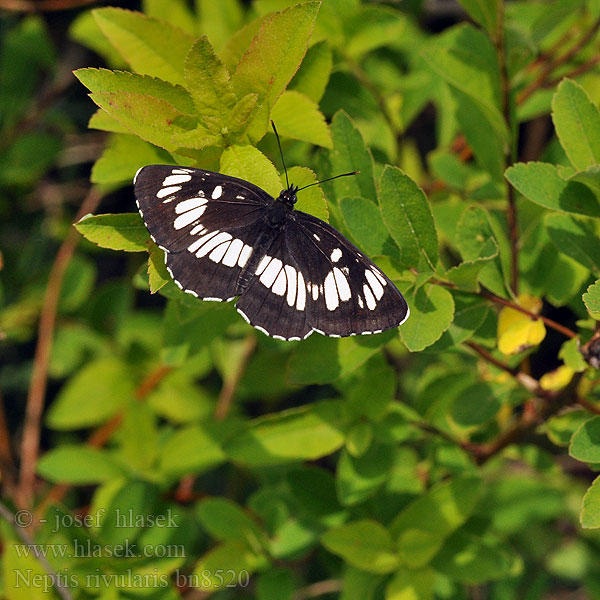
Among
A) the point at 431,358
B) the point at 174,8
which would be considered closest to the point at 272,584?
the point at 431,358

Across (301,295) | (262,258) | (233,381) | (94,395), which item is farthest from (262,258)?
(94,395)

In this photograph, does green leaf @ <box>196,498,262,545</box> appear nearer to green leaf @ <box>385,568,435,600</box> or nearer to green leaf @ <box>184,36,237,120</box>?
green leaf @ <box>385,568,435,600</box>

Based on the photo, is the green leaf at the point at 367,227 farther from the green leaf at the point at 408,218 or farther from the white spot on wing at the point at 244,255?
the white spot on wing at the point at 244,255

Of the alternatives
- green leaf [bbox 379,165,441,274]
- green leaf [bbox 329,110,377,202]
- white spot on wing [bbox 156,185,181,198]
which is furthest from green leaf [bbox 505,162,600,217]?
white spot on wing [bbox 156,185,181,198]

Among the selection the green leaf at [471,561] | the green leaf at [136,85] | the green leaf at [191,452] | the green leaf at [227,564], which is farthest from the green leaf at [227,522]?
the green leaf at [136,85]

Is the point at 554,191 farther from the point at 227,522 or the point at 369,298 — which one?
the point at 227,522

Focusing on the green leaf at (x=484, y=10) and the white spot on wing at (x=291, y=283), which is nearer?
the white spot on wing at (x=291, y=283)
